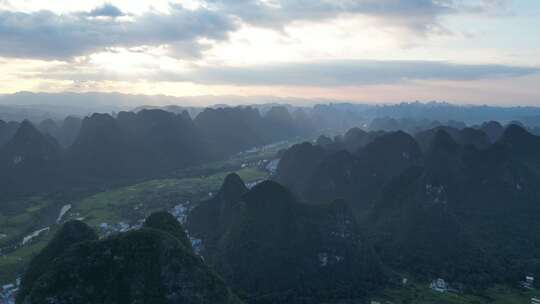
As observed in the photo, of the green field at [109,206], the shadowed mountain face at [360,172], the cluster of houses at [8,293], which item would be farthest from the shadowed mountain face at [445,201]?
the cluster of houses at [8,293]

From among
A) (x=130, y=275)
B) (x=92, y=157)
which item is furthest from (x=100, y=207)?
(x=130, y=275)

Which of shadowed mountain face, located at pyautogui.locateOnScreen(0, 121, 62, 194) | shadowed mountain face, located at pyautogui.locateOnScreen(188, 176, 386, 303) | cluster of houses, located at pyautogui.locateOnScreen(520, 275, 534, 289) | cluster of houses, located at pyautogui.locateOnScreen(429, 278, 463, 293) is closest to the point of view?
shadowed mountain face, located at pyautogui.locateOnScreen(188, 176, 386, 303)

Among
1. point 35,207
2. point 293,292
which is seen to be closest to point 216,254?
point 293,292

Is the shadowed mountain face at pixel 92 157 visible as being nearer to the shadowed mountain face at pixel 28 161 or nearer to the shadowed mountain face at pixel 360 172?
the shadowed mountain face at pixel 28 161

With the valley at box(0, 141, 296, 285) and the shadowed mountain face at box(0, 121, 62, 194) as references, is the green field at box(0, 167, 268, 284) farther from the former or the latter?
the shadowed mountain face at box(0, 121, 62, 194)

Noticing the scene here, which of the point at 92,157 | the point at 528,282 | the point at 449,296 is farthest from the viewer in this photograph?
the point at 92,157

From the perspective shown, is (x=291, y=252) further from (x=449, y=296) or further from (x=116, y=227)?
(x=116, y=227)

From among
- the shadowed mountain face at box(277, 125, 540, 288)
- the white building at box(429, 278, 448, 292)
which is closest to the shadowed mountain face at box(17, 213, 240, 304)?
the white building at box(429, 278, 448, 292)
